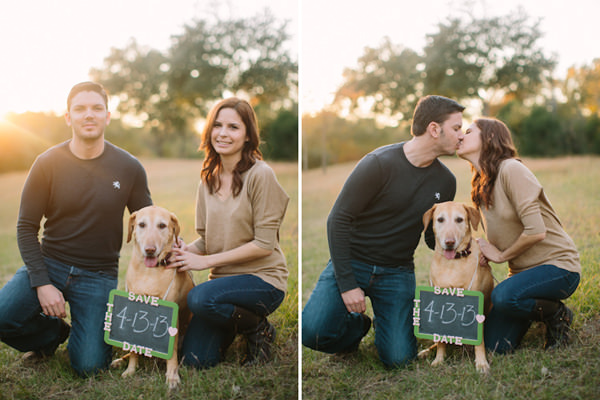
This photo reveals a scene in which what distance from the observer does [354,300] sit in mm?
3055

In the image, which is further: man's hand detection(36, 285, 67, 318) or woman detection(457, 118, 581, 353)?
man's hand detection(36, 285, 67, 318)

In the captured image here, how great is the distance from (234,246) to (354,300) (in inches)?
33.7

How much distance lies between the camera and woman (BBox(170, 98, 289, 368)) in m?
2.93

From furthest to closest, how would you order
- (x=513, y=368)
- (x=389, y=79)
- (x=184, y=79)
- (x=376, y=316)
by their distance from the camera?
(x=184, y=79) < (x=389, y=79) < (x=376, y=316) < (x=513, y=368)

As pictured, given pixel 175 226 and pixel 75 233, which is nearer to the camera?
pixel 175 226

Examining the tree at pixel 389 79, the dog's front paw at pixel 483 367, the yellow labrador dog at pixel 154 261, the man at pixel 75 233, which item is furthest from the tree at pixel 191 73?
the dog's front paw at pixel 483 367

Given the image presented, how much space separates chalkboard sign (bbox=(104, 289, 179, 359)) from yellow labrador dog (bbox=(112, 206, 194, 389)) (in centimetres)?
5

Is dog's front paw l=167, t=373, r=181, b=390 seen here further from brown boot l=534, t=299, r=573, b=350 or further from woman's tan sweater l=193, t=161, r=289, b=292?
brown boot l=534, t=299, r=573, b=350

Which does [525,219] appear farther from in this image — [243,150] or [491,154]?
[243,150]

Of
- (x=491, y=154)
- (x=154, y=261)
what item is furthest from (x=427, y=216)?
(x=154, y=261)

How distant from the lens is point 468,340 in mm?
2885

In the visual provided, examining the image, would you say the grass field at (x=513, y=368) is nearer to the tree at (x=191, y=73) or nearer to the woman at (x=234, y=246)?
the woman at (x=234, y=246)

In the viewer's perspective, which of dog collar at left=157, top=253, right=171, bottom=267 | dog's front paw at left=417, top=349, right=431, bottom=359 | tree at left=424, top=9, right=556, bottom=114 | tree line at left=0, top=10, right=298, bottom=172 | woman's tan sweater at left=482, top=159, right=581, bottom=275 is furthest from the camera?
tree line at left=0, top=10, right=298, bottom=172

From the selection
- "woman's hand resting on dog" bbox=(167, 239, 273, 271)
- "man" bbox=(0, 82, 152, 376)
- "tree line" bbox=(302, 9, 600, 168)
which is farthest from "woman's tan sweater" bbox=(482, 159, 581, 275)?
"man" bbox=(0, 82, 152, 376)
